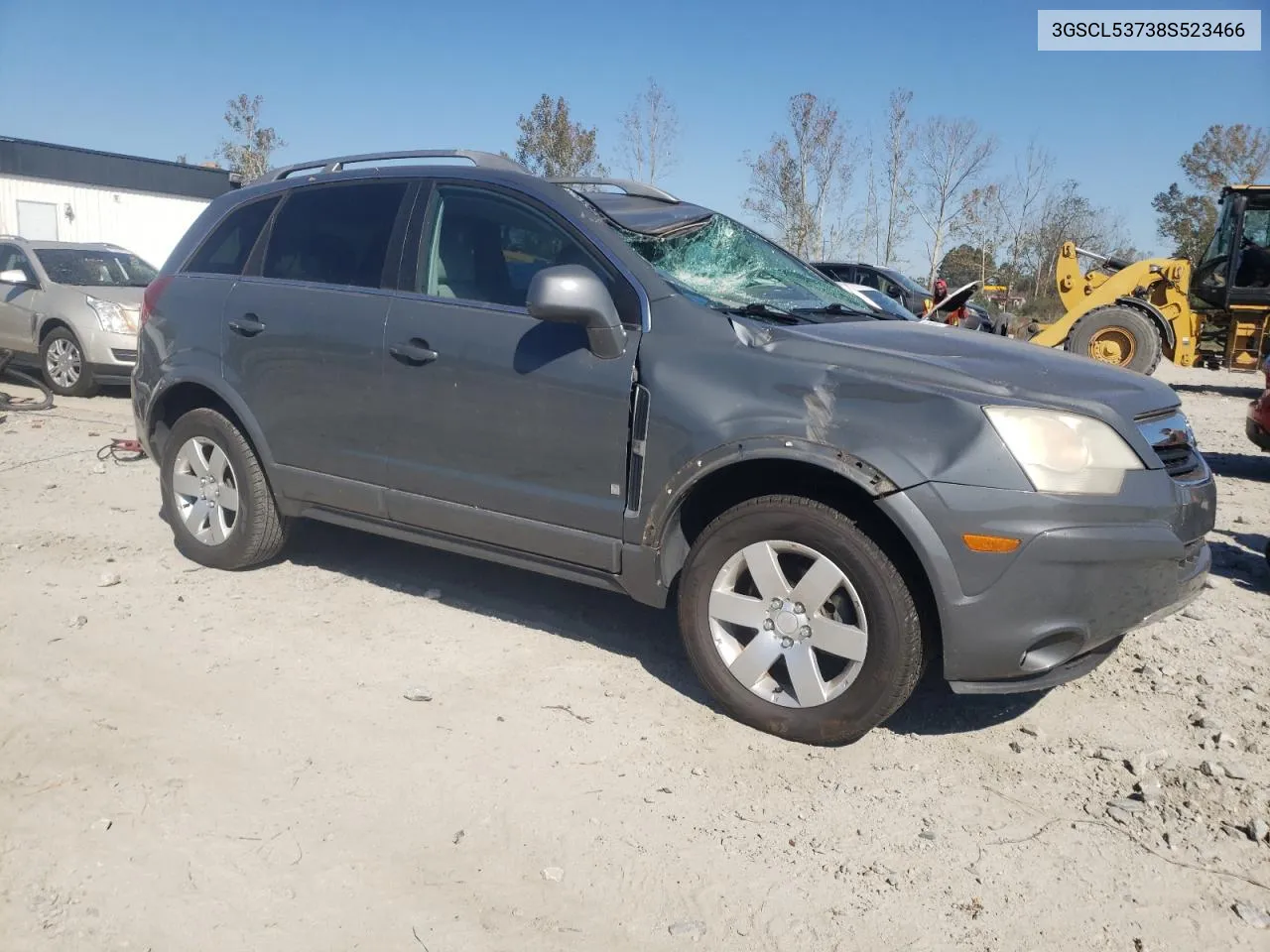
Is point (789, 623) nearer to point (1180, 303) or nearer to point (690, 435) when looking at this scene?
point (690, 435)

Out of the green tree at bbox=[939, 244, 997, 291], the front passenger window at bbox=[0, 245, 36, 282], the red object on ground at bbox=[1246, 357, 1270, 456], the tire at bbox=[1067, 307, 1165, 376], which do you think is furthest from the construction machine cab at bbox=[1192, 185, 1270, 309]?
the green tree at bbox=[939, 244, 997, 291]

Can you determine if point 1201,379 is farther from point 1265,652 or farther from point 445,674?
point 445,674

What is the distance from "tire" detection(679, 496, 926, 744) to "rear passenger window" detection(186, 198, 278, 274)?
2831 mm

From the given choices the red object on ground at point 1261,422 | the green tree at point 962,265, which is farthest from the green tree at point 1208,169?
the red object on ground at point 1261,422

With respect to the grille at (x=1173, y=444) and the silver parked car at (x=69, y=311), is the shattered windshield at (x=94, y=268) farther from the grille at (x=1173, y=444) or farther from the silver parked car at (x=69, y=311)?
the grille at (x=1173, y=444)

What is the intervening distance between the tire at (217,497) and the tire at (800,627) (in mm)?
2296

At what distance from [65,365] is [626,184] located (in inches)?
350

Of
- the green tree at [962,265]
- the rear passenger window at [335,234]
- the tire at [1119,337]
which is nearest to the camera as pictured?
the rear passenger window at [335,234]

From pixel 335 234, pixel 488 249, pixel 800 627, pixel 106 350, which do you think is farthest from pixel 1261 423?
pixel 106 350

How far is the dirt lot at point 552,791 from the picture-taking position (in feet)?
8.46

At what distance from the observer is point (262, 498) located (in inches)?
190

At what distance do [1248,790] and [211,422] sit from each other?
4421 mm

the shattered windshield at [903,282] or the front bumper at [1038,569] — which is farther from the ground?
the shattered windshield at [903,282]

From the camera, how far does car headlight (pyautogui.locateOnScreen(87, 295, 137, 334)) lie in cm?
1079
